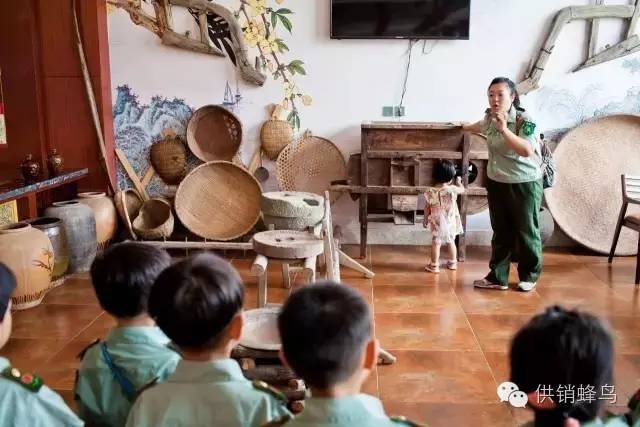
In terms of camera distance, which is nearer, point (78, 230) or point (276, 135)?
point (78, 230)

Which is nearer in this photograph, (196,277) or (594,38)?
(196,277)

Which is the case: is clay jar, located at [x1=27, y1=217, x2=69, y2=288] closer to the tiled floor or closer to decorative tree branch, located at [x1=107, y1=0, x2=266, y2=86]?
the tiled floor

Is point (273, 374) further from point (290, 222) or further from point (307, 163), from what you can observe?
point (307, 163)

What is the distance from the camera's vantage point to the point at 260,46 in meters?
4.81

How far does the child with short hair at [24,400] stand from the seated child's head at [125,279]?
0.79 ft

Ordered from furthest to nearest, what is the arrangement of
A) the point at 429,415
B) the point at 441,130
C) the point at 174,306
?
the point at 441,130 < the point at 429,415 < the point at 174,306

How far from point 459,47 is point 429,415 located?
3.13 meters

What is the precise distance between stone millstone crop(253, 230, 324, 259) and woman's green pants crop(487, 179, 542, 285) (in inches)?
54.1

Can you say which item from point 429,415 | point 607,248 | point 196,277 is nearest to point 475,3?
point 607,248

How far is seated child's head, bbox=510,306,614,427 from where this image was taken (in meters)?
1.09

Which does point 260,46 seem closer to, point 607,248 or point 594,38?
point 594,38

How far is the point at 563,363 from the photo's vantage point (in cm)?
108

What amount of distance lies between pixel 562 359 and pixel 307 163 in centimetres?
387

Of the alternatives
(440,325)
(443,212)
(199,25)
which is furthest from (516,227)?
(199,25)
